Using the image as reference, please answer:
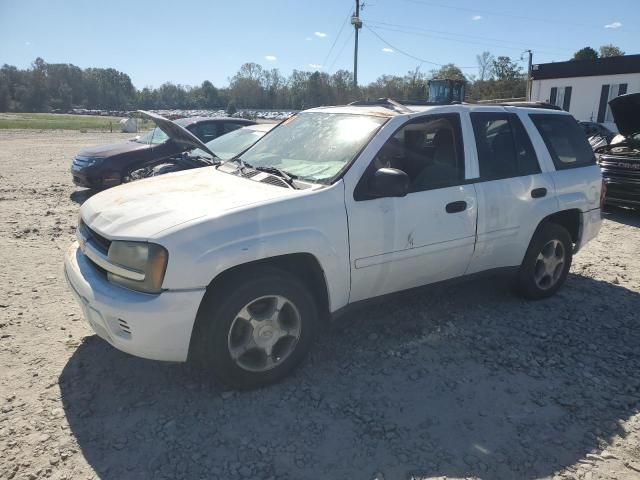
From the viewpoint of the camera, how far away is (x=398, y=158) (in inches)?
151

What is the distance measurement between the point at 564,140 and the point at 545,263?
3.96 feet

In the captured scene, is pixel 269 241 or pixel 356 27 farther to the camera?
pixel 356 27

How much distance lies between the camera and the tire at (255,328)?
9.40 ft

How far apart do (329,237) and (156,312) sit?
1.15m

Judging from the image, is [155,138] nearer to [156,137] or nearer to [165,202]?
[156,137]

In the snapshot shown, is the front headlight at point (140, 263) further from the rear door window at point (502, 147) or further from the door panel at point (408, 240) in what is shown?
the rear door window at point (502, 147)

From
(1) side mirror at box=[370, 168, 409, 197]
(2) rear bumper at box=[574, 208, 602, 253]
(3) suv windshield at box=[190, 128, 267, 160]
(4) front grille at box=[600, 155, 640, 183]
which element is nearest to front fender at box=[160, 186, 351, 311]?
(1) side mirror at box=[370, 168, 409, 197]

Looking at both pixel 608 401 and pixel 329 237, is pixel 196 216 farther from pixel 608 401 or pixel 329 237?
pixel 608 401

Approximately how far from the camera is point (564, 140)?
466 centimetres

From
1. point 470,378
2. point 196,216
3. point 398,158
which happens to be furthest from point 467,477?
point 398,158

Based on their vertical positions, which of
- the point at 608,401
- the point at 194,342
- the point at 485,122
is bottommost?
the point at 608,401

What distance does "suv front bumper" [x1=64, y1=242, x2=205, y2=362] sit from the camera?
2.69 metres

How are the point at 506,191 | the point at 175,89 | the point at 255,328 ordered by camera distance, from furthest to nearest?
the point at 175,89 → the point at 506,191 → the point at 255,328

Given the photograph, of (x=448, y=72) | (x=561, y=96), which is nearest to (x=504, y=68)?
(x=448, y=72)
